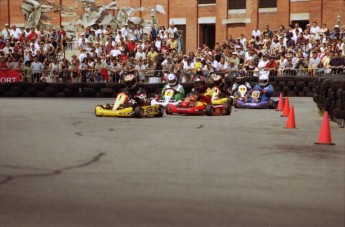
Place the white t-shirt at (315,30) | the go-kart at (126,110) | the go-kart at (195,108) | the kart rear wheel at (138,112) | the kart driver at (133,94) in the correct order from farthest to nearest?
the white t-shirt at (315,30) → the go-kart at (195,108) → the kart driver at (133,94) → the go-kart at (126,110) → the kart rear wheel at (138,112)

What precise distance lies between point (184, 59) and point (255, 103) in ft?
24.8

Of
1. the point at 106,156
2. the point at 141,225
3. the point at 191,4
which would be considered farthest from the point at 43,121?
the point at 191,4

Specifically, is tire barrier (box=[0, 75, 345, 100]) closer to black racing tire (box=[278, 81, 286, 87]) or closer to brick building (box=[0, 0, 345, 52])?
black racing tire (box=[278, 81, 286, 87])

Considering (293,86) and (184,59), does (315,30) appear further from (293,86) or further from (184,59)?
(184,59)

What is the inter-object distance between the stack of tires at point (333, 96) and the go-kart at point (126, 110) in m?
4.14

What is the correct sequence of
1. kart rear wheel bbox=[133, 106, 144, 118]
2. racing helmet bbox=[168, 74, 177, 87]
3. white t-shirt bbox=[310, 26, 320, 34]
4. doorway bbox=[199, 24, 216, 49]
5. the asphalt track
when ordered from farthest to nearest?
doorway bbox=[199, 24, 216, 49]
white t-shirt bbox=[310, 26, 320, 34]
racing helmet bbox=[168, 74, 177, 87]
kart rear wheel bbox=[133, 106, 144, 118]
the asphalt track

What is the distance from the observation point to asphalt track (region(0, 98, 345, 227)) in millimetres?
6660

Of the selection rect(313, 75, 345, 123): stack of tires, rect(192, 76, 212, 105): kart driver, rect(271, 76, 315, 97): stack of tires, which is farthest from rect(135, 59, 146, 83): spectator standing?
rect(313, 75, 345, 123): stack of tires

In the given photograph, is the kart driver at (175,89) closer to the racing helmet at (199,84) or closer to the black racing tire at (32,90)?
the racing helmet at (199,84)

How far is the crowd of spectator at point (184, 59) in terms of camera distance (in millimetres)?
28453

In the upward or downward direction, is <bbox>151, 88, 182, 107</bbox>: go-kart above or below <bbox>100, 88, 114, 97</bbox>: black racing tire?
above

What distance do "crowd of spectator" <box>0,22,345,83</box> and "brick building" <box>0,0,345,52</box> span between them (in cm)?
664

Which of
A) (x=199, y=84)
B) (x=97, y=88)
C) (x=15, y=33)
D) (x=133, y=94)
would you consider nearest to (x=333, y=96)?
(x=199, y=84)

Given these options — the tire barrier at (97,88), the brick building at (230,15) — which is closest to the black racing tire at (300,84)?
the tire barrier at (97,88)
